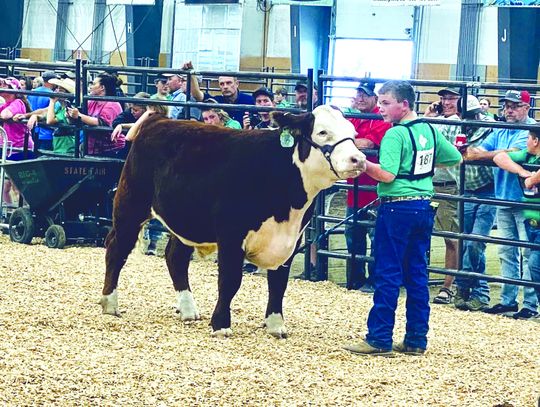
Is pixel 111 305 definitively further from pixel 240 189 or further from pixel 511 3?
pixel 511 3

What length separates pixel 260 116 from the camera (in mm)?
11164

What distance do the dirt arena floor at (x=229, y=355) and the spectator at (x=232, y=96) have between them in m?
2.16

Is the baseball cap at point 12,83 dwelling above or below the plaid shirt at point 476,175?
above

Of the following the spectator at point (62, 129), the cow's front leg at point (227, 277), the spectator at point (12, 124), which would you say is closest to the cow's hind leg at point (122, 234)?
the cow's front leg at point (227, 277)

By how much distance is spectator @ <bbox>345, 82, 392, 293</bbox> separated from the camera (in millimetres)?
10133

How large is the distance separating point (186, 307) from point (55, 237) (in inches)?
150

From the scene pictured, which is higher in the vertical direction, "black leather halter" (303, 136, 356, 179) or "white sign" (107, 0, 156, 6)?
"white sign" (107, 0, 156, 6)

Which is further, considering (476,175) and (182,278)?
(476,175)

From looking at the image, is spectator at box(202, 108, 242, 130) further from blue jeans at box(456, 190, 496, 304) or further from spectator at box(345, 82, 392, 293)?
blue jeans at box(456, 190, 496, 304)

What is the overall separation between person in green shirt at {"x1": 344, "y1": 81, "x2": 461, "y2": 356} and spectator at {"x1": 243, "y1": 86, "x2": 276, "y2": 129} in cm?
380

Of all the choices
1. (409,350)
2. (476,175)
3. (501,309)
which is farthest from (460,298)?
(409,350)

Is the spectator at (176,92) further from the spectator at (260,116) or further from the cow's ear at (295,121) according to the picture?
the cow's ear at (295,121)

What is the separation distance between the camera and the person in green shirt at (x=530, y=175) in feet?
30.0

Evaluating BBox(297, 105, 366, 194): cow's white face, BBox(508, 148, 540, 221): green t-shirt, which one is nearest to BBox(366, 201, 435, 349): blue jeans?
BBox(297, 105, 366, 194): cow's white face
